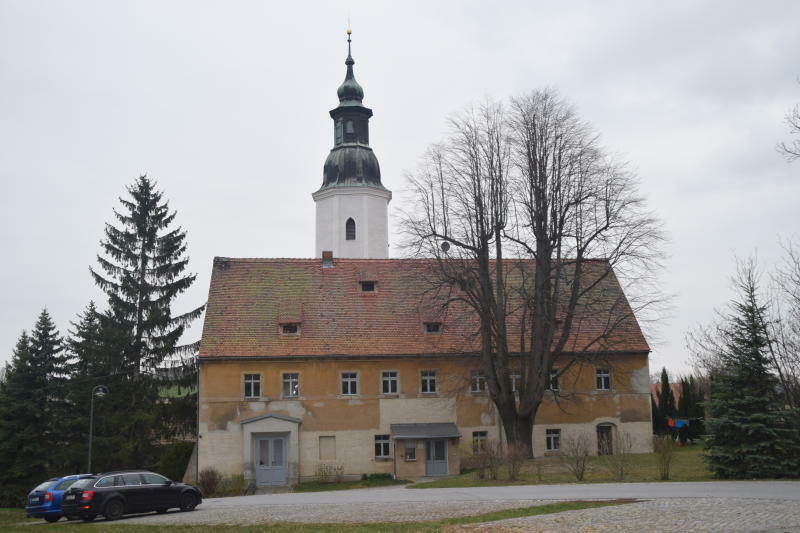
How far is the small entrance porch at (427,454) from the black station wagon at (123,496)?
1395cm

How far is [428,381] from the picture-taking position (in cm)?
3600

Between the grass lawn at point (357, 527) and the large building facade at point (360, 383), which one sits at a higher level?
the large building facade at point (360, 383)

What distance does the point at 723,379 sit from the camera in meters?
23.9

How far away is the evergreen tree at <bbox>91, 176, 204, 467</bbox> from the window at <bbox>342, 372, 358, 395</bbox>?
9.15 meters

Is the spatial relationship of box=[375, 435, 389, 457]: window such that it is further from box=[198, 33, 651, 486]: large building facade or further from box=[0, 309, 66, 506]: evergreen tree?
box=[0, 309, 66, 506]: evergreen tree

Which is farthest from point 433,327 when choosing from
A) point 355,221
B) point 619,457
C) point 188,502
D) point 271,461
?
point 188,502

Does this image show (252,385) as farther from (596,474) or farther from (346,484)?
(596,474)

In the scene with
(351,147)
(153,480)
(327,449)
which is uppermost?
(351,147)

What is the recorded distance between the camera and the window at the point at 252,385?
114 feet

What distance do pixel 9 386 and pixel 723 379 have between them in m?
29.2

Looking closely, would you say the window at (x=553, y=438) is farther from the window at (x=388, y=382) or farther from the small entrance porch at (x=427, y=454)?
the window at (x=388, y=382)

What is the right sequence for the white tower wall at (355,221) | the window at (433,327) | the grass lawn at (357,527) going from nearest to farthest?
the grass lawn at (357,527)
the window at (433,327)
the white tower wall at (355,221)

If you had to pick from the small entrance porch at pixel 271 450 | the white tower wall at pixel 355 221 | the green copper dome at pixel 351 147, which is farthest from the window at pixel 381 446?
the green copper dome at pixel 351 147

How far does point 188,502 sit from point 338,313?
16502 millimetres
